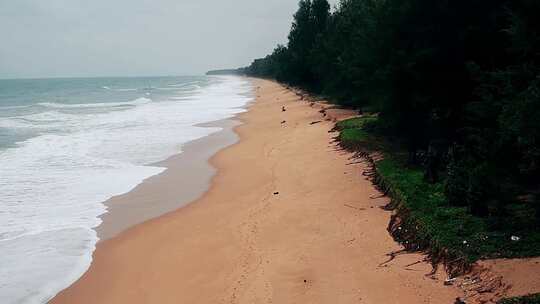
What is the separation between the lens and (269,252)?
11211 millimetres

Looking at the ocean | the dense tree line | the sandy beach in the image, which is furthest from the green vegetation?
the ocean

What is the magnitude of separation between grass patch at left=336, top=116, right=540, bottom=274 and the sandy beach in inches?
15.9

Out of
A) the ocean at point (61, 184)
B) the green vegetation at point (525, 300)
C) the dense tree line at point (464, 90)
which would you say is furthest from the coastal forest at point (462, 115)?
the ocean at point (61, 184)

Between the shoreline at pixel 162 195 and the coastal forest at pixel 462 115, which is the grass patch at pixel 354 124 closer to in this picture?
the coastal forest at pixel 462 115

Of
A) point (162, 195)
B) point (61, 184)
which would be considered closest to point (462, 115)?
point (162, 195)

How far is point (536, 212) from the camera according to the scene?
991 centimetres

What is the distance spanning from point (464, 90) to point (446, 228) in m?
6.96

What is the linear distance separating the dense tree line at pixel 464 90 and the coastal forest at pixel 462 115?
31mm

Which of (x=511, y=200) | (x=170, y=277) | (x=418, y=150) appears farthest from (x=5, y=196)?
(x=511, y=200)

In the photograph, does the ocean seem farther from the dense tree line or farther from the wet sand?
the dense tree line

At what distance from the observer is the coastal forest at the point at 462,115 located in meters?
9.50

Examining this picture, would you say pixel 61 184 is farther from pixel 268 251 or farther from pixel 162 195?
pixel 268 251

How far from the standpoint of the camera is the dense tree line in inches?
396

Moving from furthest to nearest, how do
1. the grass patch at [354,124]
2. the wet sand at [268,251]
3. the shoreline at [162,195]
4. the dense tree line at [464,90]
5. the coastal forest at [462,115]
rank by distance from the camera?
the grass patch at [354,124] < the shoreline at [162,195] < the dense tree line at [464,90] < the coastal forest at [462,115] < the wet sand at [268,251]
